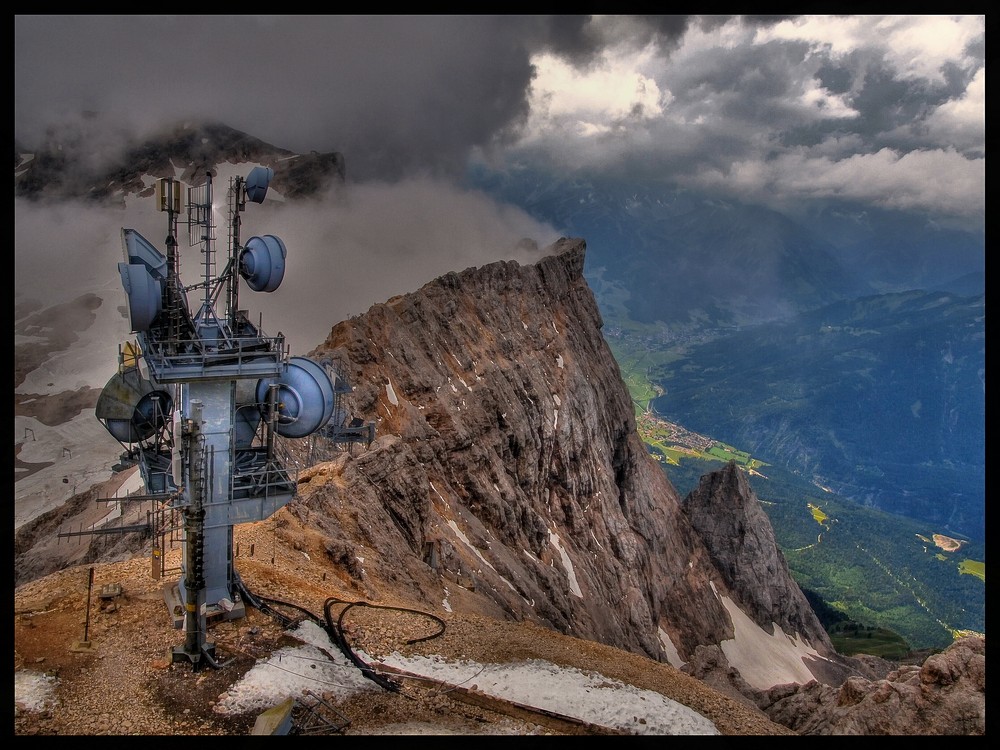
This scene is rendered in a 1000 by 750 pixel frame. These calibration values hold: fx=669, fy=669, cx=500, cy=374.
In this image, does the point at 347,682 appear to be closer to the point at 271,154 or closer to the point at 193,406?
the point at 193,406

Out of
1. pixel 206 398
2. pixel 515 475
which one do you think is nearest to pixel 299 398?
pixel 206 398

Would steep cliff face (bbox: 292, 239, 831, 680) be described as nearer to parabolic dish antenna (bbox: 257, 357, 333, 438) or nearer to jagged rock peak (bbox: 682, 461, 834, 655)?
jagged rock peak (bbox: 682, 461, 834, 655)

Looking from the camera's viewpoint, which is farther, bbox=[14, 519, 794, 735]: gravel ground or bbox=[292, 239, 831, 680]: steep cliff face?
bbox=[292, 239, 831, 680]: steep cliff face

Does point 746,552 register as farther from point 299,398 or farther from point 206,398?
point 206,398

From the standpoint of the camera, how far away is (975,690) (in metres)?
25.4

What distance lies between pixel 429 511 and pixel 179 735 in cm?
3209

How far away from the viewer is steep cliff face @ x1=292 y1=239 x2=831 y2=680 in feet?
146

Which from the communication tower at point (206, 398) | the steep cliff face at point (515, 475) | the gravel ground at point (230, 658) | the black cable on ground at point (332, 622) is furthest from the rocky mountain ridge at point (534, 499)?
the communication tower at point (206, 398)

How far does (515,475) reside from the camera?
242ft

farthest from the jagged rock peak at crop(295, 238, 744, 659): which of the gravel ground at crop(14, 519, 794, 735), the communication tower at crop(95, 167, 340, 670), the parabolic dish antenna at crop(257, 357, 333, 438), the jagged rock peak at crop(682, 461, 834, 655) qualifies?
the parabolic dish antenna at crop(257, 357, 333, 438)

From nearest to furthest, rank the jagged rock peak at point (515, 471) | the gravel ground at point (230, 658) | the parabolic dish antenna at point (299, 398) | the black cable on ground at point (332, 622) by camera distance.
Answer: the gravel ground at point (230, 658), the black cable on ground at point (332, 622), the parabolic dish antenna at point (299, 398), the jagged rock peak at point (515, 471)

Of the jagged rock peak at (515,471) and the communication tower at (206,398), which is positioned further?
the jagged rock peak at (515,471)

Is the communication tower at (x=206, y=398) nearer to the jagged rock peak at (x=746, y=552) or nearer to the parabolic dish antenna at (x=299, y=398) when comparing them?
the parabolic dish antenna at (x=299, y=398)

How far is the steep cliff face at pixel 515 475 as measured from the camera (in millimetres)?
44625
